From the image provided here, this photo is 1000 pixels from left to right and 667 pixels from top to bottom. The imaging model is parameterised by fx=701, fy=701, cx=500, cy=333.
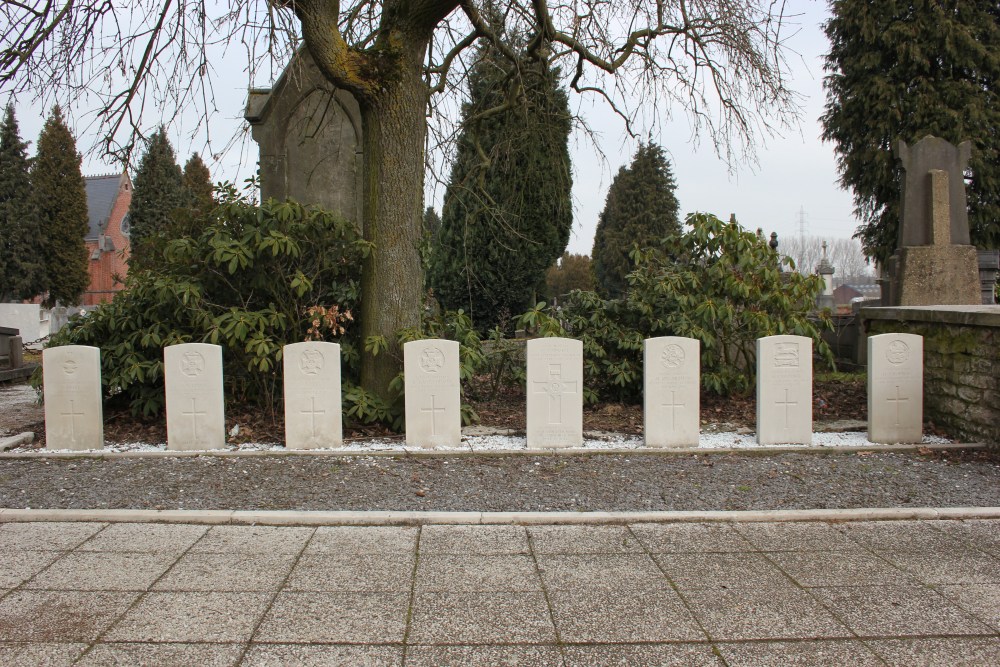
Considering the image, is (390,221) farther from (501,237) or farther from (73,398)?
(501,237)

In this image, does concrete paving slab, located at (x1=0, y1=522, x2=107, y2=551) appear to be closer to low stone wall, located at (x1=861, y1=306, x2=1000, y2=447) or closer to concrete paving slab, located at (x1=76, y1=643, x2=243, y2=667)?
concrete paving slab, located at (x1=76, y1=643, x2=243, y2=667)

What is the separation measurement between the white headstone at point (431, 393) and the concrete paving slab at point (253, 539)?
6.80 feet

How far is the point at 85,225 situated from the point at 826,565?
37.7m

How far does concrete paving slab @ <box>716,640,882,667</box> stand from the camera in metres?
2.69

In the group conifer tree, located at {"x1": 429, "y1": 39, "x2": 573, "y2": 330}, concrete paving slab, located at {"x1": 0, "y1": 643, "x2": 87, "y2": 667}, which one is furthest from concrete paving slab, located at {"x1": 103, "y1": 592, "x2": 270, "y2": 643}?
conifer tree, located at {"x1": 429, "y1": 39, "x2": 573, "y2": 330}

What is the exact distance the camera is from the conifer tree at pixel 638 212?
30.5 m

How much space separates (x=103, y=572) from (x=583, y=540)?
2550 millimetres

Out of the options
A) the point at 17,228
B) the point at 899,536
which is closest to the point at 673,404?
the point at 899,536

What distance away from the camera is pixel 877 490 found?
5000 mm

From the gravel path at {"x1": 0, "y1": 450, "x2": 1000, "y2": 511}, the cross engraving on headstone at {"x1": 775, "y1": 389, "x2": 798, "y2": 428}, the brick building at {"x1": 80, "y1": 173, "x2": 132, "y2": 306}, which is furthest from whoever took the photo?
the brick building at {"x1": 80, "y1": 173, "x2": 132, "y2": 306}

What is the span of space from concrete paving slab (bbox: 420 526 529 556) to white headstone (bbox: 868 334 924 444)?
3967 mm

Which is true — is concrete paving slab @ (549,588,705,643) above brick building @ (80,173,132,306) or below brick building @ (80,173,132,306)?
below

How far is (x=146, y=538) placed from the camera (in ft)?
13.3

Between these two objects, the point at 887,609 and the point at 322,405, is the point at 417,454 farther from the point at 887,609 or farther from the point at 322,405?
the point at 887,609
